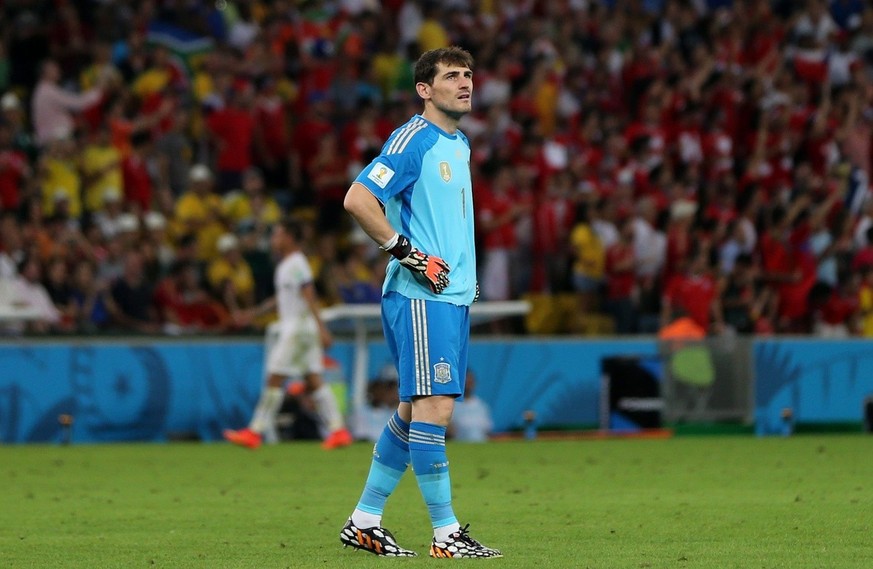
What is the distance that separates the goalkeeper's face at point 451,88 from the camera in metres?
7.98

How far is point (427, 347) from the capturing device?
304 inches

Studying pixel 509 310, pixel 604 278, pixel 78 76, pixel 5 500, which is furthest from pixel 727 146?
pixel 5 500

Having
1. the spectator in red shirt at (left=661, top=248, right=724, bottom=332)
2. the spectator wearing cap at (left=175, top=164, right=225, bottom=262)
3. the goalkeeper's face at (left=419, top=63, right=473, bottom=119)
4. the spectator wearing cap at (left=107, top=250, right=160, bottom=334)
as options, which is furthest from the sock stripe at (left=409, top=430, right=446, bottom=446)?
the spectator in red shirt at (left=661, top=248, right=724, bottom=332)

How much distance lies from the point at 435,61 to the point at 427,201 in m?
0.70

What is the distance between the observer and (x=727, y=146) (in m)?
23.5

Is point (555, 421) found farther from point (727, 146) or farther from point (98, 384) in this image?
point (727, 146)

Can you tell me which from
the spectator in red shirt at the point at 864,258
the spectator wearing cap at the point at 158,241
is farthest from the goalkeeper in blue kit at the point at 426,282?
the spectator in red shirt at the point at 864,258

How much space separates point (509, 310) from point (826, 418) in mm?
4128

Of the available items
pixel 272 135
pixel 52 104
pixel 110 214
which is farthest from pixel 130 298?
pixel 272 135

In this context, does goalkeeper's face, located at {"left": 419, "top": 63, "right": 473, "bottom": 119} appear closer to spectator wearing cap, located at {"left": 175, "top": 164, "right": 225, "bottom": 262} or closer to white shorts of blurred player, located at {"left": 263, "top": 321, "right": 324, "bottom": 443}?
white shorts of blurred player, located at {"left": 263, "top": 321, "right": 324, "bottom": 443}

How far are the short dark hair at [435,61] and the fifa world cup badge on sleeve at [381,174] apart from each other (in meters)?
0.55

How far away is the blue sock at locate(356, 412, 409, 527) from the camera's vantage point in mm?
8055

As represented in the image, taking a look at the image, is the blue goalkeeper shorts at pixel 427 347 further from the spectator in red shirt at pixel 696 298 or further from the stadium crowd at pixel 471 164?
the spectator in red shirt at pixel 696 298

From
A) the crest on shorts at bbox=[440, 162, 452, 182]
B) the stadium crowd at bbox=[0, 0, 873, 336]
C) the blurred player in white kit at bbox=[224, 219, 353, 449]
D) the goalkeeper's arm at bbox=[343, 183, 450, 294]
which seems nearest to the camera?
the goalkeeper's arm at bbox=[343, 183, 450, 294]
